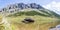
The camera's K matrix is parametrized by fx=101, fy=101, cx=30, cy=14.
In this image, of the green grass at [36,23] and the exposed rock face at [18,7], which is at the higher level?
the exposed rock face at [18,7]

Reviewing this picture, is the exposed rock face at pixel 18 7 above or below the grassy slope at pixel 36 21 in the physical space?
above

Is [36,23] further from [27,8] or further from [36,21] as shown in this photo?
[27,8]

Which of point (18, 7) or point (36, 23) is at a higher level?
point (18, 7)

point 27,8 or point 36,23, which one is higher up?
point 27,8

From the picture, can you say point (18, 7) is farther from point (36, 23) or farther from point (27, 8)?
point (36, 23)

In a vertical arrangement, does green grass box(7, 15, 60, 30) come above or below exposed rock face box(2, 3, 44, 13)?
below

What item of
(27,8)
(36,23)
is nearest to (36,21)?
(36,23)

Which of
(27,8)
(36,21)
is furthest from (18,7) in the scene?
(36,21)

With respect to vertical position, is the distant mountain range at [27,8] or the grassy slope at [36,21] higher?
the distant mountain range at [27,8]
